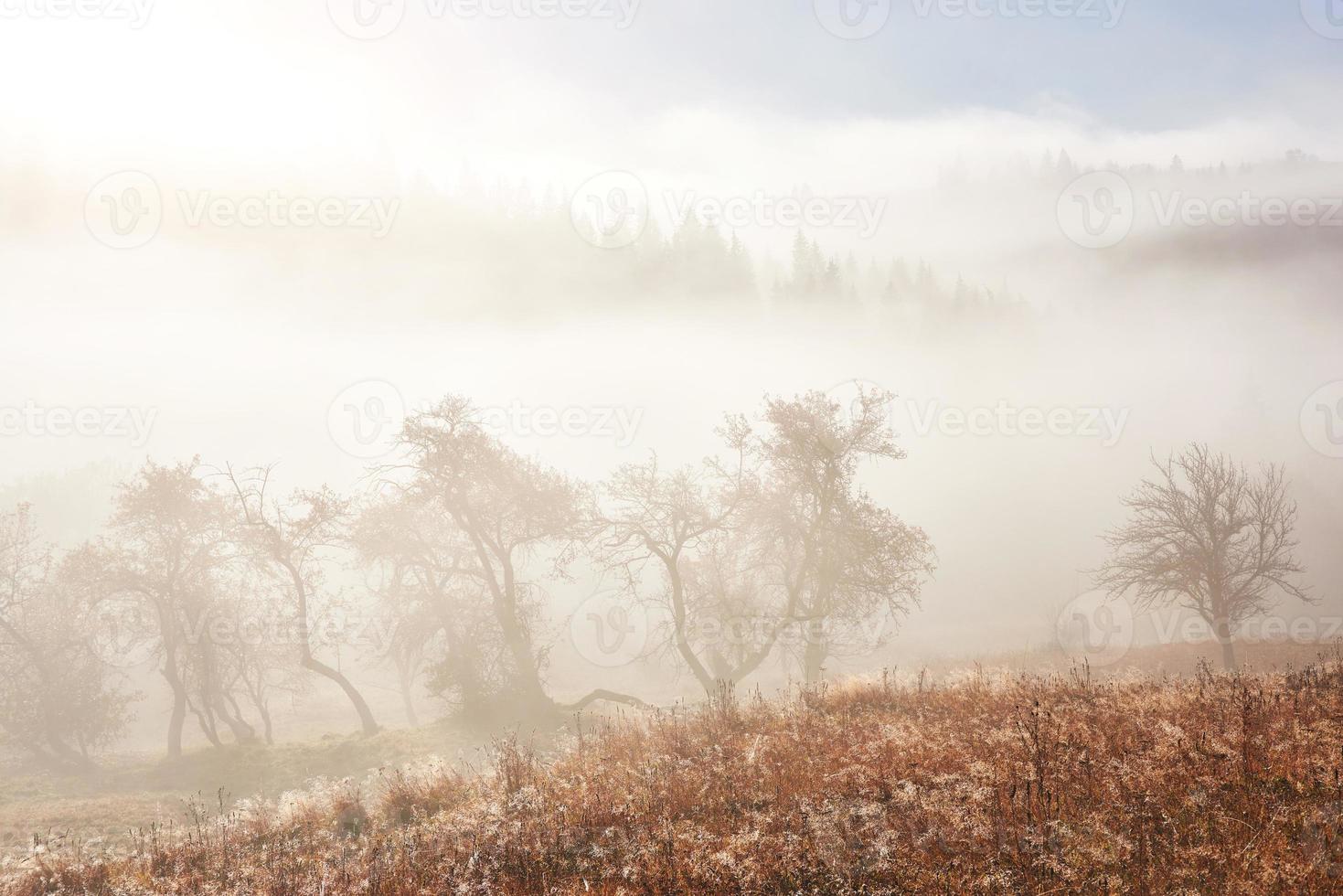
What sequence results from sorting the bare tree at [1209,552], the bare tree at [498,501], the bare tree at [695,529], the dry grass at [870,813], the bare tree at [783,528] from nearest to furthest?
1. the dry grass at [870,813]
2. the bare tree at [783,528]
3. the bare tree at [695,529]
4. the bare tree at [498,501]
5. the bare tree at [1209,552]

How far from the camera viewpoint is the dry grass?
634 centimetres

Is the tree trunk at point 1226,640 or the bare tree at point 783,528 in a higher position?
the bare tree at point 783,528

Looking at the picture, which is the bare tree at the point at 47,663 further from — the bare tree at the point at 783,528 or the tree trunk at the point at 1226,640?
the tree trunk at the point at 1226,640

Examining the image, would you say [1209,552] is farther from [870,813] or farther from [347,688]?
[347,688]

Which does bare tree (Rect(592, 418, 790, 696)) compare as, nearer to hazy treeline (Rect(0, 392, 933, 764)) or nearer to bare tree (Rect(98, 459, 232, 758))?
hazy treeline (Rect(0, 392, 933, 764))

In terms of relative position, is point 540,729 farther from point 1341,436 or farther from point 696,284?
point 1341,436

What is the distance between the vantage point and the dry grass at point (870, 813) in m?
6.34

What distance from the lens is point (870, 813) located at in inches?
304

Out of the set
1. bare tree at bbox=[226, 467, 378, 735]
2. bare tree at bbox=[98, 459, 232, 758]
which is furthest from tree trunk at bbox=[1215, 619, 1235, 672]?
bare tree at bbox=[98, 459, 232, 758]

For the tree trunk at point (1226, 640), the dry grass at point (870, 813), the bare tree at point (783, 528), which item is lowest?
the tree trunk at point (1226, 640)

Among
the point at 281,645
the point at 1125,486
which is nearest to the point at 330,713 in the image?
the point at 281,645

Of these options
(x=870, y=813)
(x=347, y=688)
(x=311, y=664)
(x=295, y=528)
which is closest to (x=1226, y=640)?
(x=870, y=813)

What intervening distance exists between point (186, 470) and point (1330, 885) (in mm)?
37598

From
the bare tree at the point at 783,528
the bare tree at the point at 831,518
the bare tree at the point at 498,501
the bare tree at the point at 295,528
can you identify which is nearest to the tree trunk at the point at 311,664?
the bare tree at the point at 295,528
